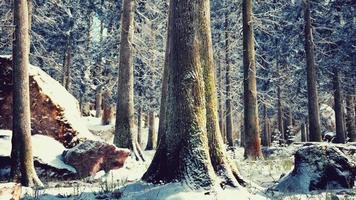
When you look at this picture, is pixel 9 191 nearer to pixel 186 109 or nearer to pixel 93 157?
pixel 186 109

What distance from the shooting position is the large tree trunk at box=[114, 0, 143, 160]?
13836 mm

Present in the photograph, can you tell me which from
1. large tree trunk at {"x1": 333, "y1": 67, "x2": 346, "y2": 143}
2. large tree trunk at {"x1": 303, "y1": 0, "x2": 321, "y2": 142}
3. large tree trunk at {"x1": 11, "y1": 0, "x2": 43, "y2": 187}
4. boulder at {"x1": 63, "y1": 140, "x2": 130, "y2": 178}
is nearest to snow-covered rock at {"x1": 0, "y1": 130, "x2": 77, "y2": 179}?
boulder at {"x1": 63, "y1": 140, "x2": 130, "y2": 178}

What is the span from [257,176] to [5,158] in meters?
6.80

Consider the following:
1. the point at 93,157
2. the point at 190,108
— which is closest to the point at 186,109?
the point at 190,108

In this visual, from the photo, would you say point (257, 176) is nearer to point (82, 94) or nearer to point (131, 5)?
point (131, 5)

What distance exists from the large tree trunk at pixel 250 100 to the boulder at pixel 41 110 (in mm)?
5874

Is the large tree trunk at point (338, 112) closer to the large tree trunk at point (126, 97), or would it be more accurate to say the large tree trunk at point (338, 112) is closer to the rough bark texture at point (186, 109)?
the large tree trunk at point (126, 97)

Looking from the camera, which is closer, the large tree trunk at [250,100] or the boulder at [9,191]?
the boulder at [9,191]

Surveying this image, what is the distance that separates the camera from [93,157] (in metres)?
11.0

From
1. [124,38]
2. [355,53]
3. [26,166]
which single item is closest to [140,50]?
[124,38]

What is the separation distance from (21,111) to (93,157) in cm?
304

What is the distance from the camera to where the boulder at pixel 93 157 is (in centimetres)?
1084

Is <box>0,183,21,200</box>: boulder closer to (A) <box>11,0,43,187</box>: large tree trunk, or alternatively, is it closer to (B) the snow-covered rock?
(A) <box>11,0,43,187</box>: large tree trunk

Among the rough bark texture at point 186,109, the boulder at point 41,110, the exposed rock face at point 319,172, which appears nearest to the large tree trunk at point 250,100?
the boulder at point 41,110
